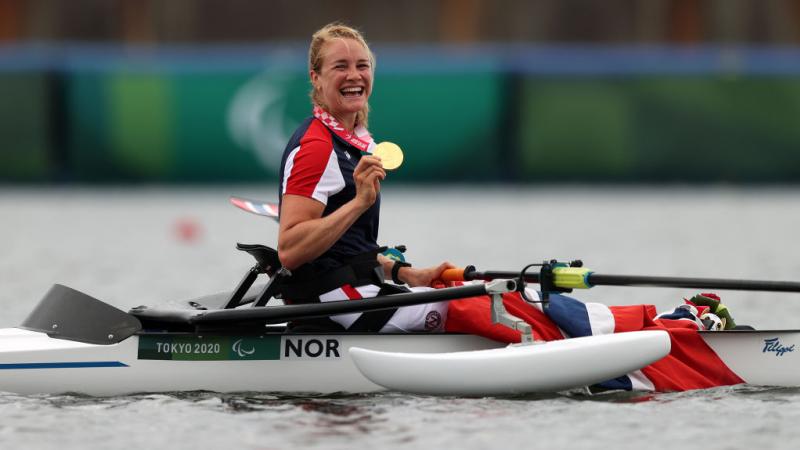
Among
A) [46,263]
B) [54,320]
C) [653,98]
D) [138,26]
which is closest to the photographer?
[54,320]

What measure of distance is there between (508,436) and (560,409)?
1.99 ft

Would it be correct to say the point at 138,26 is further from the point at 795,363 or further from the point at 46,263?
the point at 795,363

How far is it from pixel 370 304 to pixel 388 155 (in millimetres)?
664

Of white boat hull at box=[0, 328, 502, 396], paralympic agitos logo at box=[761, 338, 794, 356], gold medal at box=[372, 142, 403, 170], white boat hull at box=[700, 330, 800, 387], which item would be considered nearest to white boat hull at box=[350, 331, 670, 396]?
white boat hull at box=[0, 328, 502, 396]

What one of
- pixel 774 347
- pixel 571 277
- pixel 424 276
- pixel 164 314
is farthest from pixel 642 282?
pixel 164 314

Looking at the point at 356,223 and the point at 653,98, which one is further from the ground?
the point at 653,98

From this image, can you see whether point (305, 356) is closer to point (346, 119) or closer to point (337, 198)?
point (337, 198)

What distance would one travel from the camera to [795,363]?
755cm

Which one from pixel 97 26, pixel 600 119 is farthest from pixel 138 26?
pixel 600 119

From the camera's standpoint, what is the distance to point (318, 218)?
7.05m

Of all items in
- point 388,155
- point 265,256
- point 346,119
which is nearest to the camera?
point 388,155

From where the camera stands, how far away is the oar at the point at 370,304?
7.11 m

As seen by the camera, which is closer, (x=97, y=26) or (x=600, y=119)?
(x=600, y=119)

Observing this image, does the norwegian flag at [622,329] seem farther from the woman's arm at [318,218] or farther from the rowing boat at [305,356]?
the woman's arm at [318,218]
